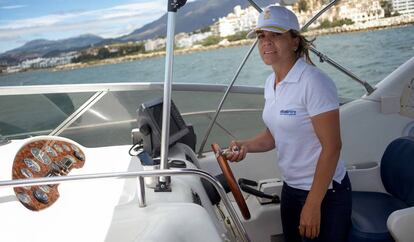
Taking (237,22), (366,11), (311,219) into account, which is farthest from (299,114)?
(366,11)

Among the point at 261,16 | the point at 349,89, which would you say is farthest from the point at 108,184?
the point at 349,89

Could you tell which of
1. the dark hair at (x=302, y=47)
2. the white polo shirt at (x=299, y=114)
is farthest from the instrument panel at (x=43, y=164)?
the dark hair at (x=302, y=47)

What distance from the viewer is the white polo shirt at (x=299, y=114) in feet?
4.20

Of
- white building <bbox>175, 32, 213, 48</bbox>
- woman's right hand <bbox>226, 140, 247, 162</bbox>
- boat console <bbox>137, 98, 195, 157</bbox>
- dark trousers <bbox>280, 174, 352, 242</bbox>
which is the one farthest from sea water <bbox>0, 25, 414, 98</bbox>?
dark trousers <bbox>280, 174, 352, 242</bbox>

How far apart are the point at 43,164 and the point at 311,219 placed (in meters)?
0.94

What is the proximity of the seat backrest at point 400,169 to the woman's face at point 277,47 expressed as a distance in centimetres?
86

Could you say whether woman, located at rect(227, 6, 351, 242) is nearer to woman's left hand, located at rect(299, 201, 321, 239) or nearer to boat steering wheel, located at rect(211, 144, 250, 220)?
woman's left hand, located at rect(299, 201, 321, 239)

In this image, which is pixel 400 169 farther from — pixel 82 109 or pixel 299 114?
pixel 82 109

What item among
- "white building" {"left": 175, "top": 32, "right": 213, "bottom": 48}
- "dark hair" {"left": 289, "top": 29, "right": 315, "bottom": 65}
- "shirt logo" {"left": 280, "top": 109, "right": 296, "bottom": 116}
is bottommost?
"shirt logo" {"left": 280, "top": 109, "right": 296, "bottom": 116}

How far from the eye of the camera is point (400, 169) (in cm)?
194

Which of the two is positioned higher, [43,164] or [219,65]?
[43,164]

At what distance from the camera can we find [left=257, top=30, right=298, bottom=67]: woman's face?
54.5 inches

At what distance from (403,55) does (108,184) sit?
907cm

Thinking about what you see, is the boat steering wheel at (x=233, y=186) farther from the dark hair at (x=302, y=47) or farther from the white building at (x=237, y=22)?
the white building at (x=237, y=22)
